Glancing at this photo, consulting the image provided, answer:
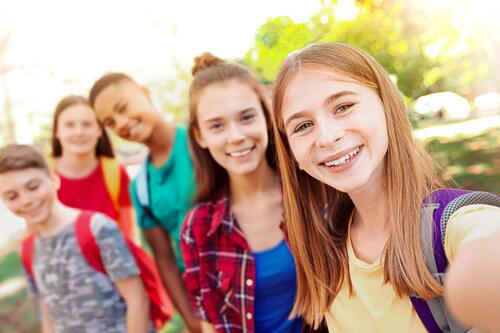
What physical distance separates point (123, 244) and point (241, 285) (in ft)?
1.99

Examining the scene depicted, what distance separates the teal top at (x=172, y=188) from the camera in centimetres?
209

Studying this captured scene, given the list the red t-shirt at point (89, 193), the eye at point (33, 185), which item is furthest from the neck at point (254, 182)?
the red t-shirt at point (89, 193)

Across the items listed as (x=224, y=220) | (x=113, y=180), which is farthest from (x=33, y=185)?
(x=224, y=220)

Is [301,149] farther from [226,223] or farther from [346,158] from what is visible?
[226,223]

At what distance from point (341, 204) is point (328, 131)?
0.34 meters

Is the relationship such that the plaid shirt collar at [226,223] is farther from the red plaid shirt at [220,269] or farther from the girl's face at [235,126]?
the girl's face at [235,126]

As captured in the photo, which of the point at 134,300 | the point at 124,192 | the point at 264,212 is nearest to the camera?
the point at 264,212

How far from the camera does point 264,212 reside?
1.72 metres

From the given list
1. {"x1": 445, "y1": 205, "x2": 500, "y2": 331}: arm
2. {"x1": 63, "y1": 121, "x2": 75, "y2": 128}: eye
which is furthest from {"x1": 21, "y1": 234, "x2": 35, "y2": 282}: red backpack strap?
{"x1": 445, "y1": 205, "x2": 500, "y2": 331}: arm

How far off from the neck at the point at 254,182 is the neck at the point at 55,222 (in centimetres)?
70

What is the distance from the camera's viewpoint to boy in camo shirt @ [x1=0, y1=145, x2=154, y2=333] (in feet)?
6.31

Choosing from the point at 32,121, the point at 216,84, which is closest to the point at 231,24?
the point at 216,84

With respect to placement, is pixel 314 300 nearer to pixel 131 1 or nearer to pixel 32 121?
pixel 131 1

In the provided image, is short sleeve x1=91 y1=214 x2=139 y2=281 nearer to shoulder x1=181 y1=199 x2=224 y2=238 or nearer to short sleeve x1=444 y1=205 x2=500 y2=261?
shoulder x1=181 y1=199 x2=224 y2=238
